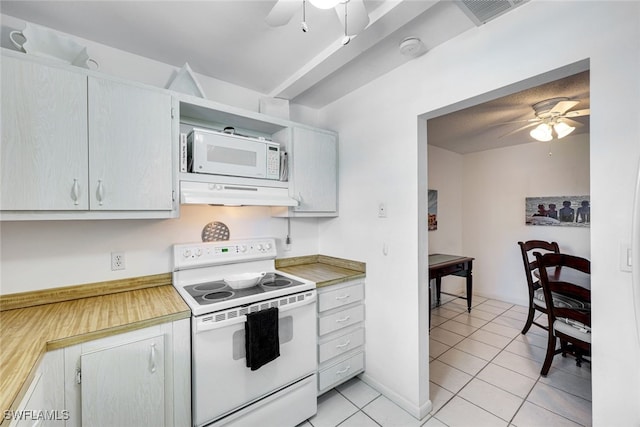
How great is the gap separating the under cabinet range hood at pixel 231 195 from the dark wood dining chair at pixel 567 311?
2257 mm

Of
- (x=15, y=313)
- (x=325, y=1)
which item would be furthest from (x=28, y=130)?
(x=325, y=1)

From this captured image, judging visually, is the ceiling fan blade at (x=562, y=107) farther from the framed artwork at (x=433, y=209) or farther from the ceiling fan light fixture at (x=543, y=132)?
the framed artwork at (x=433, y=209)

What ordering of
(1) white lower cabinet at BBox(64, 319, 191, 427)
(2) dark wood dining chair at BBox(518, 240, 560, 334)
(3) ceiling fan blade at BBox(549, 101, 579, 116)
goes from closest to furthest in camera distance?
(1) white lower cabinet at BBox(64, 319, 191, 427), (3) ceiling fan blade at BBox(549, 101, 579, 116), (2) dark wood dining chair at BBox(518, 240, 560, 334)

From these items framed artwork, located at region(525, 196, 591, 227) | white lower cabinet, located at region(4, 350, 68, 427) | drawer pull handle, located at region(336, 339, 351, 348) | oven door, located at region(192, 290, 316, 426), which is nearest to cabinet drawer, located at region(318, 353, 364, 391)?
drawer pull handle, located at region(336, 339, 351, 348)

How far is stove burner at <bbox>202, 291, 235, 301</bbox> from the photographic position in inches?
64.3

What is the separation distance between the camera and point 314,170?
2412 mm

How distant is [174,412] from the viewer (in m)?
1.43

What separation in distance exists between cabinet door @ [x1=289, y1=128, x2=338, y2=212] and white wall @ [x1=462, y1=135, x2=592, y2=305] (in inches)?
126

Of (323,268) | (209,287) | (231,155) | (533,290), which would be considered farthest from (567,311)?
(231,155)

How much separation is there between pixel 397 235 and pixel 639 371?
51.0 inches

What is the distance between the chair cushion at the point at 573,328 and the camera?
205cm

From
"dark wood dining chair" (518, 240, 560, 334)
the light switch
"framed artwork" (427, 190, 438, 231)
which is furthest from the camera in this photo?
"framed artwork" (427, 190, 438, 231)

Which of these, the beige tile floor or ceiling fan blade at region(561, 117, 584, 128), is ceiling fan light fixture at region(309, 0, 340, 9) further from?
ceiling fan blade at region(561, 117, 584, 128)

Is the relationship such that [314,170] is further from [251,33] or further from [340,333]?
[340,333]
